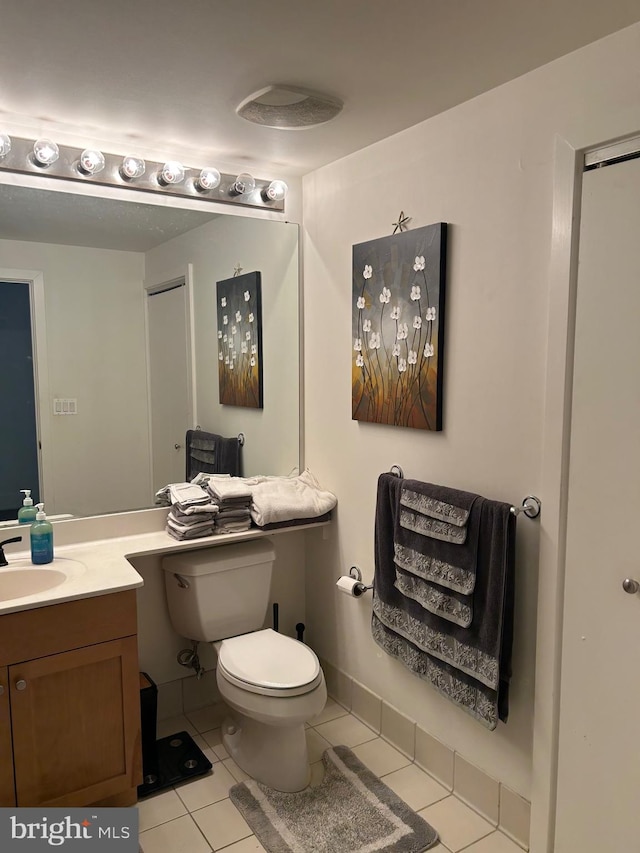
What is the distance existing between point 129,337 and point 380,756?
186cm

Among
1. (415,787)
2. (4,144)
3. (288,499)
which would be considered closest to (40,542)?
(288,499)

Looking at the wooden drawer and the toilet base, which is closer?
the wooden drawer

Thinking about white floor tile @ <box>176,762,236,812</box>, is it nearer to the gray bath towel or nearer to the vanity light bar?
the gray bath towel

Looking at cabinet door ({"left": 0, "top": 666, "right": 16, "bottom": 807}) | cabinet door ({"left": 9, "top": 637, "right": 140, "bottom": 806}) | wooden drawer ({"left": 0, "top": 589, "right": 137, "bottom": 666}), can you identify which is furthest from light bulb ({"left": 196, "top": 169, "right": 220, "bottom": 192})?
cabinet door ({"left": 0, "top": 666, "right": 16, "bottom": 807})

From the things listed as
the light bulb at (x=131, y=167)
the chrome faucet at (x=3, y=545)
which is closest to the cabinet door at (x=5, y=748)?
the chrome faucet at (x=3, y=545)

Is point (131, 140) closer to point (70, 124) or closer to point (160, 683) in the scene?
point (70, 124)

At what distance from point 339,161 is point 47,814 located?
247cm

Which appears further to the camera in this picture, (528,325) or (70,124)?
(70,124)

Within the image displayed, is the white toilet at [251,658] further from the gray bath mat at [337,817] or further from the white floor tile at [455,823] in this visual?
the white floor tile at [455,823]

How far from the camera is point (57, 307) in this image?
2332 millimetres

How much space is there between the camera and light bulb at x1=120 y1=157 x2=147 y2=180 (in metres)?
2.35

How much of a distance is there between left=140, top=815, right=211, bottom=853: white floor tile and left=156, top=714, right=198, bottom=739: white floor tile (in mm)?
508

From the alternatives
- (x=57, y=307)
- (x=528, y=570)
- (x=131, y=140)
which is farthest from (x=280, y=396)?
(x=528, y=570)

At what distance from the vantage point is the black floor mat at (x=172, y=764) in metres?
2.25
